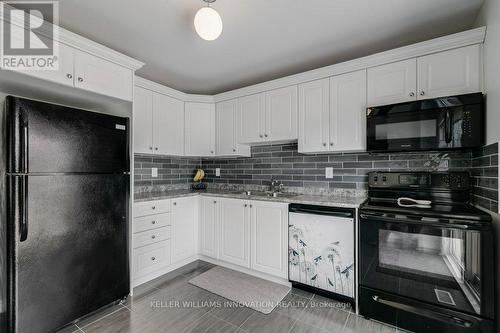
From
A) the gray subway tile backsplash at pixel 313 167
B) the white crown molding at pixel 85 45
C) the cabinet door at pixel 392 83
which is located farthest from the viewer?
the cabinet door at pixel 392 83

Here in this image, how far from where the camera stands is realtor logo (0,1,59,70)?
1.57m

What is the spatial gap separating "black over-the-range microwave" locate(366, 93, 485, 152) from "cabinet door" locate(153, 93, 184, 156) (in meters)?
2.40

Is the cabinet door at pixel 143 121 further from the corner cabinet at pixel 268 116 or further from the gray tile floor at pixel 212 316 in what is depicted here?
the gray tile floor at pixel 212 316

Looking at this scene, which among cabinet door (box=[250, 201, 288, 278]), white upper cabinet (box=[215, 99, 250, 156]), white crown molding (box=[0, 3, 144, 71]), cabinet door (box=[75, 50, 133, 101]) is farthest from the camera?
white upper cabinet (box=[215, 99, 250, 156])

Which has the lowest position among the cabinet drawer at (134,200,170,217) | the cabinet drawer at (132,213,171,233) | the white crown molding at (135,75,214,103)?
the cabinet drawer at (132,213,171,233)

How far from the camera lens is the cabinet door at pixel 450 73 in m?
1.86

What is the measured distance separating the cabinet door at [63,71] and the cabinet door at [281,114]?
2020 millimetres

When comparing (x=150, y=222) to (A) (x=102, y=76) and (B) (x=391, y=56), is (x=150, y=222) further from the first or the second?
(B) (x=391, y=56)

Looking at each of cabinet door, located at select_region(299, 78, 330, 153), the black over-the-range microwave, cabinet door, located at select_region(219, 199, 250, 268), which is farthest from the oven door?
cabinet door, located at select_region(219, 199, 250, 268)

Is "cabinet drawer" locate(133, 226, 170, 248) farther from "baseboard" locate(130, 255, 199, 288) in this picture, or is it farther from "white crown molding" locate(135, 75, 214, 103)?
"white crown molding" locate(135, 75, 214, 103)

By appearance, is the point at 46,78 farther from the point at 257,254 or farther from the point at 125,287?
the point at 257,254

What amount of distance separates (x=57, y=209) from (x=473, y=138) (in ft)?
10.7

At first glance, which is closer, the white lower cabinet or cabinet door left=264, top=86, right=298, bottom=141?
the white lower cabinet

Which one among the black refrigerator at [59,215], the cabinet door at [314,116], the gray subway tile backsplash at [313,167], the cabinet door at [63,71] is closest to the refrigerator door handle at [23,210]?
the black refrigerator at [59,215]
